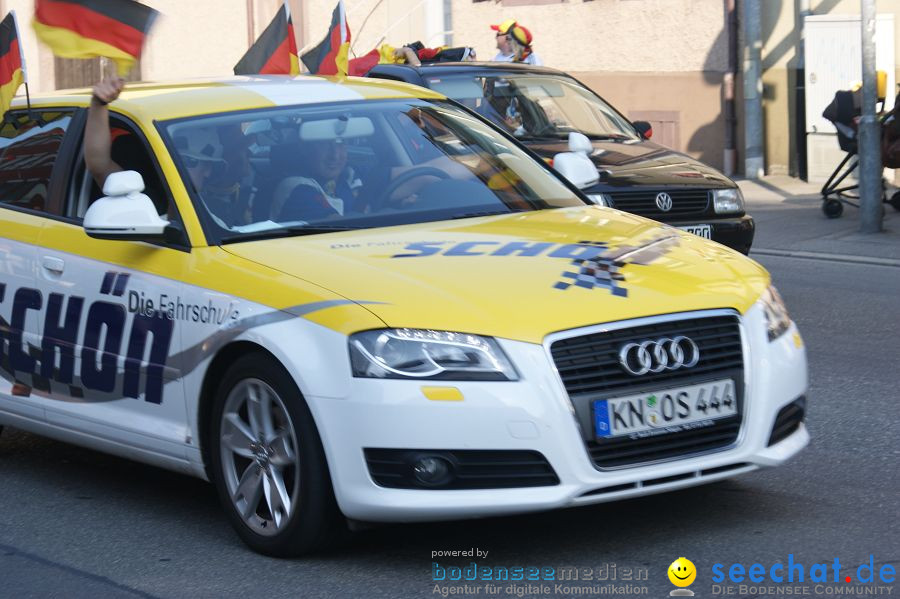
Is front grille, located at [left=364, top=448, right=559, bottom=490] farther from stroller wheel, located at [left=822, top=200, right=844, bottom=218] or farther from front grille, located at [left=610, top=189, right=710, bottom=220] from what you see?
stroller wheel, located at [left=822, top=200, right=844, bottom=218]

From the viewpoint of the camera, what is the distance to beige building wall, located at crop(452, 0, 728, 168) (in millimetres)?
19406

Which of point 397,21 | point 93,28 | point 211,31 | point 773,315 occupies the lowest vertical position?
point 773,315

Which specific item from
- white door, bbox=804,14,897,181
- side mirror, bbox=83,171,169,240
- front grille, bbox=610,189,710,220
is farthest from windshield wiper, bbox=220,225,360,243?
white door, bbox=804,14,897,181

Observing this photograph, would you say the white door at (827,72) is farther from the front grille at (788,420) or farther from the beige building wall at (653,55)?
the front grille at (788,420)

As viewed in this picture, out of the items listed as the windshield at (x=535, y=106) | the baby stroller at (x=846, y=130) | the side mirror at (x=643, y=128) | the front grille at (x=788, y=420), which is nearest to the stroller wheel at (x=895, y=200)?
the baby stroller at (x=846, y=130)

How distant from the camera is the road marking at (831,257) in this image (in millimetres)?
12609

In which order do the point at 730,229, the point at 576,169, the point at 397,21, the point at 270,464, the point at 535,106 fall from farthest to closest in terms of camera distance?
the point at 397,21
the point at 535,106
the point at 730,229
the point at 576,169
the point at 270,464

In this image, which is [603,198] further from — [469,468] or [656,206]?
[469,468]

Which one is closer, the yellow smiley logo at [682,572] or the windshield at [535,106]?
the yellow smiley logo at [682,572]

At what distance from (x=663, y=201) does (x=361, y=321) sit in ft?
19.6

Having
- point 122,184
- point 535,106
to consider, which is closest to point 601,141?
point 535,106

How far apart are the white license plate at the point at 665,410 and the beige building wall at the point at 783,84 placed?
13.5 meters

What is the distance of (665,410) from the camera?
5047mm

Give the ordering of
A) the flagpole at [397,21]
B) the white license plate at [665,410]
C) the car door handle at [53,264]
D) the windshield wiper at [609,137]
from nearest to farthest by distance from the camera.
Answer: the white license plate at [665,410], the car door handle at [53,264], the windshield wiper at [609,137], the flagpole at [397,21]
